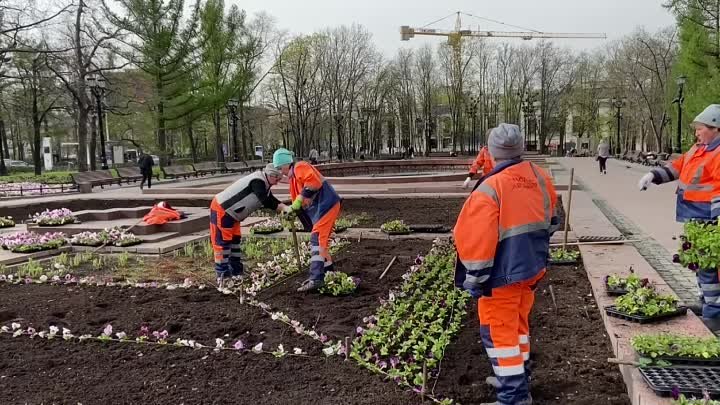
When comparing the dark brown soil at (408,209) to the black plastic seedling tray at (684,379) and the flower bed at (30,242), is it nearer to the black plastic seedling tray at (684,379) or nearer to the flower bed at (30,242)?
the flower bed at (30,242)

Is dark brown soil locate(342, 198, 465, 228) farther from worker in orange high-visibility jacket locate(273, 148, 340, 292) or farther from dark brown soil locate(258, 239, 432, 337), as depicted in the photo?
worker in orange high-visibility jacket locate(273, 148, 340, 292)

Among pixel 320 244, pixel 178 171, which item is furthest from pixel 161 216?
pixel 178 171

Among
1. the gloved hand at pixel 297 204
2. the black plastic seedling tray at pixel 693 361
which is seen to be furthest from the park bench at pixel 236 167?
the black plastic seedling tray at pixel 693 361

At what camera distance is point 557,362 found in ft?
12.9

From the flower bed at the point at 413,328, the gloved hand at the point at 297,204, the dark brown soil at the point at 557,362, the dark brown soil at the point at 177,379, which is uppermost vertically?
the gloved hand at the point at 297,204

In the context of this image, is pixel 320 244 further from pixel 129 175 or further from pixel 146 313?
pixel 129 175

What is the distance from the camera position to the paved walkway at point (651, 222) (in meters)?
6.47

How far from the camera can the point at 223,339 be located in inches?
184

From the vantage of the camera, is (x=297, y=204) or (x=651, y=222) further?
(x=651, y=222)

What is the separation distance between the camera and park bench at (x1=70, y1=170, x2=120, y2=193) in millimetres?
21484

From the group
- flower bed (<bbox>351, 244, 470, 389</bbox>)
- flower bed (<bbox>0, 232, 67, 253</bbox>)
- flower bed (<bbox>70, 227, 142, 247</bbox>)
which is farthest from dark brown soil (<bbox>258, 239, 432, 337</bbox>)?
flower bed (<bbox>0, 232, 67, 253</bbox>)

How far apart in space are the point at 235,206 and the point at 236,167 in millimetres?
30520

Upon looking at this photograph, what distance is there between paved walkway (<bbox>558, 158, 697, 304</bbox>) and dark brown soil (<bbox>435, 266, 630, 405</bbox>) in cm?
144

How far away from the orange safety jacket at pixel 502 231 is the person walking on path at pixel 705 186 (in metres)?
2.21
